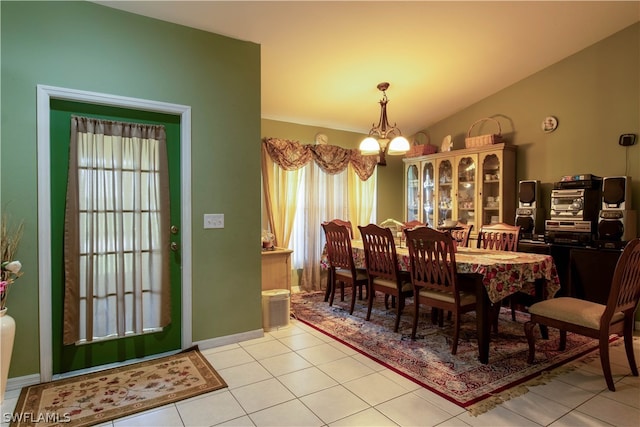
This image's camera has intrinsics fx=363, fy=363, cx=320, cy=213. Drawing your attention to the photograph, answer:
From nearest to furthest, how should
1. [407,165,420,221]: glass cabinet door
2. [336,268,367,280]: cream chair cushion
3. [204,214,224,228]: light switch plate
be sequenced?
[204,214,224,228]: light switch plate, [336,268,367,280]: cream chair cushion, [407,165,420,221]: glass cabinet door

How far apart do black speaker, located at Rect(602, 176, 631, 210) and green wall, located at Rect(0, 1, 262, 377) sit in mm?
3270

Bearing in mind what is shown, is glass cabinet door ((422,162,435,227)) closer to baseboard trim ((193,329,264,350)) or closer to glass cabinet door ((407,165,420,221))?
glass cabinet door ((407,165,420,221))

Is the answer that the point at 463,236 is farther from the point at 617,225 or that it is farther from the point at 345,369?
the point at 345,369

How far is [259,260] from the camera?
3227 mm

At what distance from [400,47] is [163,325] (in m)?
3.17

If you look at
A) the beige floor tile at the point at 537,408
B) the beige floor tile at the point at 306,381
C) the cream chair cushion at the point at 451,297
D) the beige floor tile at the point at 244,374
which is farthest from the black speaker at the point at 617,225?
the beige floor tile at the point at 244,374

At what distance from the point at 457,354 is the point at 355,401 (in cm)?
107

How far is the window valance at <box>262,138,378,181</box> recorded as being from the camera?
182 inches

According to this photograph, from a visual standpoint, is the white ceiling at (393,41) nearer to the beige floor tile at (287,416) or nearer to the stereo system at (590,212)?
the stereo system at (590,212)

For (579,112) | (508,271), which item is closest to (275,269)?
(508,271)

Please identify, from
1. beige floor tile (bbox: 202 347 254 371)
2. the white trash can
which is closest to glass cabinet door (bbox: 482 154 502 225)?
the white trash can

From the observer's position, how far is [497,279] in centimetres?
259

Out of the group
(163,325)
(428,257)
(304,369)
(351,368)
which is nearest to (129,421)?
(163,325)

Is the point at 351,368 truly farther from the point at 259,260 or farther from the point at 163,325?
the point at 163,325
